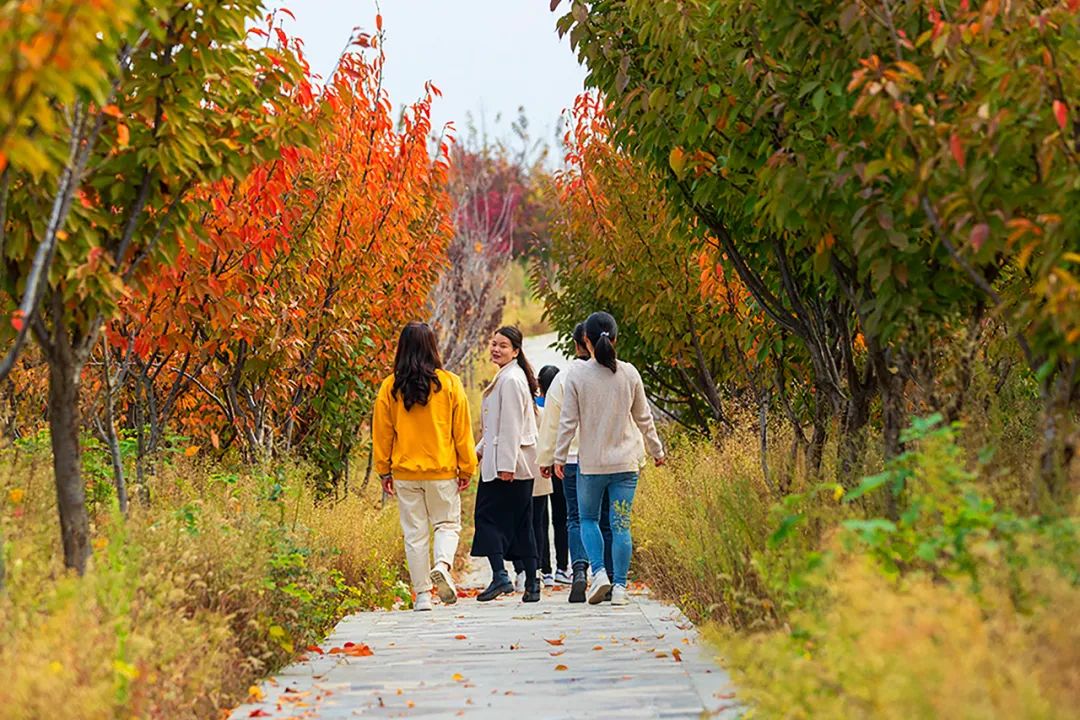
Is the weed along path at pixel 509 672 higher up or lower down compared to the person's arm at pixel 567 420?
lower down

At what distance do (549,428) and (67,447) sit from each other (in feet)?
17.3

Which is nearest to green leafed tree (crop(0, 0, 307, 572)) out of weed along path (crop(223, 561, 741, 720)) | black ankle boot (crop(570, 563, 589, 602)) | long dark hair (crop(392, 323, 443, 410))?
weed along path (crop(223, 561, 741, 720))

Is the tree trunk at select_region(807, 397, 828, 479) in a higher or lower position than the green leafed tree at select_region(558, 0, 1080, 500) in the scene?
lower

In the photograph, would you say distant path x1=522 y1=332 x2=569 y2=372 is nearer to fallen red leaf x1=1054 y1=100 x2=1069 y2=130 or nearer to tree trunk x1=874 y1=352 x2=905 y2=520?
tree trunk x1=874 y1=352 x2=905 y2=520

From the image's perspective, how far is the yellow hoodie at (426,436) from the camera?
33.8ft

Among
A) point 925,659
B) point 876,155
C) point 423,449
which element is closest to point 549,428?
point 423,449

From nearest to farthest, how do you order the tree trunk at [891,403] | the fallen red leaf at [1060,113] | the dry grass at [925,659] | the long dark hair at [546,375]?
the dry grass at [925,659] → the fallen red leaf at [1060,113] → the tree trunk at [891,403] → the long dark hair at [546,375]

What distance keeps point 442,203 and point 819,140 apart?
8.84 m

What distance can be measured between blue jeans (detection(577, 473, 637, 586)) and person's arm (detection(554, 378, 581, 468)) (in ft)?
0.85

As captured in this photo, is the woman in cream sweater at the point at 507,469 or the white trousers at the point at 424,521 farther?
the woman in cream sweater at the point at 507,469

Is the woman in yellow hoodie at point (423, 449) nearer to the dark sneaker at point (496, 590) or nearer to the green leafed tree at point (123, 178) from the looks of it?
the dark sneaker at point (496, 590)

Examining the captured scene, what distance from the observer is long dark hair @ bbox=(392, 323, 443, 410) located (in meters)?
10.2

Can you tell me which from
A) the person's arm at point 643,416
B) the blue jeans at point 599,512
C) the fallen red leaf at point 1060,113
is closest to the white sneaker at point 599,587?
the blue jeans at point 599,512

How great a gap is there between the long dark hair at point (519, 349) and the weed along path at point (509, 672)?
243 cm
